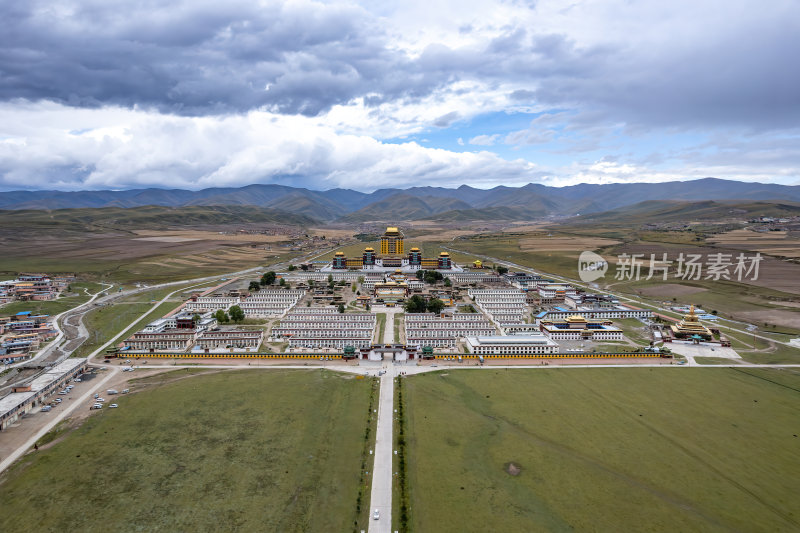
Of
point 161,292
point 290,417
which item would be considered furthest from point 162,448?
point 161,292

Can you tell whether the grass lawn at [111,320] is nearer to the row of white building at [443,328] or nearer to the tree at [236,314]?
the tree at [236,314]

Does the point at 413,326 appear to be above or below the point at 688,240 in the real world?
below

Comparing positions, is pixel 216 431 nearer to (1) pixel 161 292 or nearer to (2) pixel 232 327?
(2) pixel 232 327

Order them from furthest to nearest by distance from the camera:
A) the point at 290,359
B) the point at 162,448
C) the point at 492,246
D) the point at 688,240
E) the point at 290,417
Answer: the point at 492,246 < the point at 688,240 < the point at 290,359 < the point at 290,417 < the point at 162,448

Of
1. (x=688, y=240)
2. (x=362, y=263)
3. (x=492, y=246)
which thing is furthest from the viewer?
(x=492, y=246)

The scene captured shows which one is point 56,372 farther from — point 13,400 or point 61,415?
point 61,415

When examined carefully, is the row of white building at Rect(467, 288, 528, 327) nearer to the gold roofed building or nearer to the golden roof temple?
the golden roof temple
